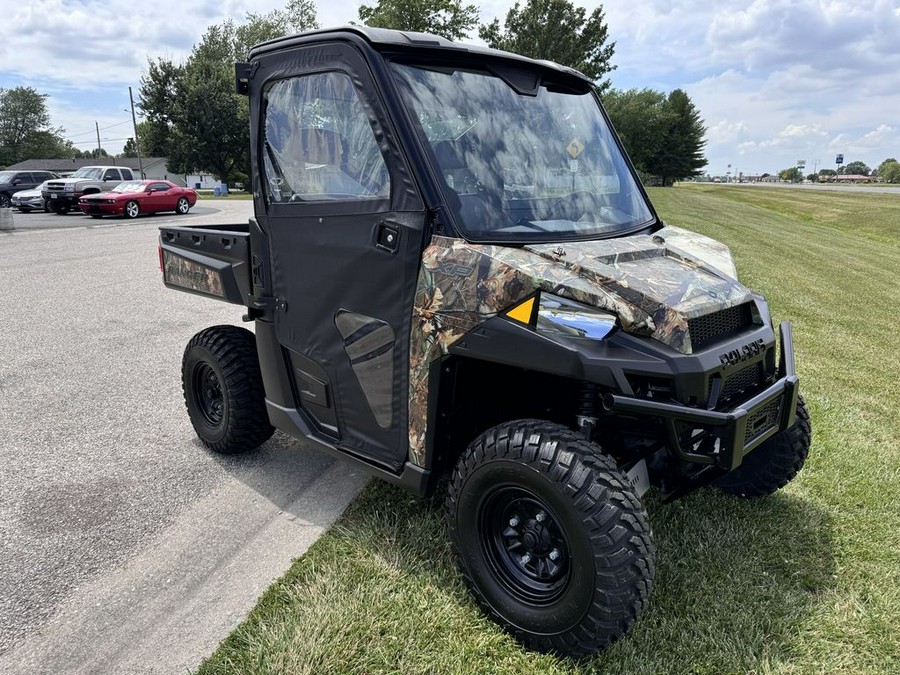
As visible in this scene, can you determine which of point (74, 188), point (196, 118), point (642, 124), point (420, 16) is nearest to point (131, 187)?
point (74, 188)

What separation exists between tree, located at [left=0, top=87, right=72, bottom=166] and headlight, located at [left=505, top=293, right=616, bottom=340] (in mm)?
104022

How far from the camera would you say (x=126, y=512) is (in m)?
Result: 3.35

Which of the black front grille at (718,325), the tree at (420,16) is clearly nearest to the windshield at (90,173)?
the tree at (420,16)

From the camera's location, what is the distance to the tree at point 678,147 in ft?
286

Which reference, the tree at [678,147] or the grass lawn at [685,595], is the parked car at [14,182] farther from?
the tree at [678,147]

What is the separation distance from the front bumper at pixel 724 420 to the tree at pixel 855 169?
21018 centimetres

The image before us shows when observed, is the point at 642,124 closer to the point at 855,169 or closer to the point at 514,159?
the point at 514,159

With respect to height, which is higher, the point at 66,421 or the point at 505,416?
the point at 505,416

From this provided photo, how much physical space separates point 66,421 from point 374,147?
3.30 meters

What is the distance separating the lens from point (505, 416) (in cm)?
297

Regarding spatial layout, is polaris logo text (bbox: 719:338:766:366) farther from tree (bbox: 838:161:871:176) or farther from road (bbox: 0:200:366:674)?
tree (bbox: 838:161:871:176)

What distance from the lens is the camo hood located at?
7.37 ft

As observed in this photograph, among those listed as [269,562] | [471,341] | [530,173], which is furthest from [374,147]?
[269,562]

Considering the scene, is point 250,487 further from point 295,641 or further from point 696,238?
point 696,238
